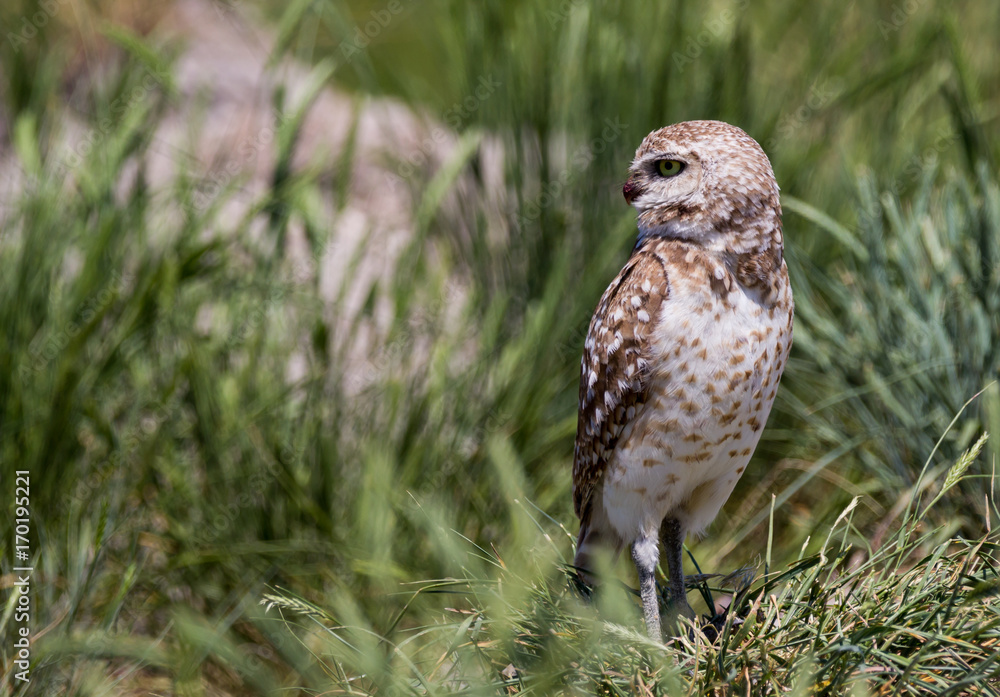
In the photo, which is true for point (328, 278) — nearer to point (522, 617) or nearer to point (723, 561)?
point (723, 561)

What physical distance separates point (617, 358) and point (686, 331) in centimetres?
21

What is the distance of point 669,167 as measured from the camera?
207 centimetres

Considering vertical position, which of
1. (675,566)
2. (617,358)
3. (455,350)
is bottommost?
(675,566)

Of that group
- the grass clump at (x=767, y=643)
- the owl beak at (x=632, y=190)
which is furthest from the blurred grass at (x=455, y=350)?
the owl beak at (x=632, y=190)

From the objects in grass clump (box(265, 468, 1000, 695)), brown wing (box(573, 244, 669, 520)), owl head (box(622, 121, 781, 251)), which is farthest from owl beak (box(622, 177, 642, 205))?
grass clump (box(265, 468, 1000, 695))

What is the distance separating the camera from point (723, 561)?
3.19 metres

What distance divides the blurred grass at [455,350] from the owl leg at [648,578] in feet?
0.83

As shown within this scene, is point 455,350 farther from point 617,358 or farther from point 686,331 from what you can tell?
point 686,331

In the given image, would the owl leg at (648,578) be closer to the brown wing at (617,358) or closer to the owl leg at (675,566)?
the owl leg at (675,566)

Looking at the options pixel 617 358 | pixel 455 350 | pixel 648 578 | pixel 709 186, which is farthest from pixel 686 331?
pixel 455 350

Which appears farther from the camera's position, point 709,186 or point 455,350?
point 455,350

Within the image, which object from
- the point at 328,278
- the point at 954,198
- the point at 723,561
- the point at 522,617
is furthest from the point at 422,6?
the point at 522,617

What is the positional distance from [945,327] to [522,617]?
191 centimetres

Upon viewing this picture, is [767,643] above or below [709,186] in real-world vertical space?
below
